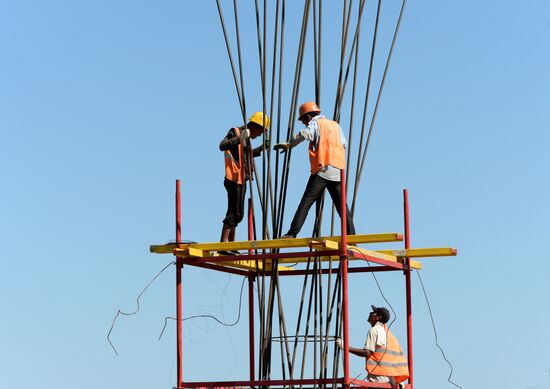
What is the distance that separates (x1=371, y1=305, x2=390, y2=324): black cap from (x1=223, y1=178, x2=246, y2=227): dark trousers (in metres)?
2.40

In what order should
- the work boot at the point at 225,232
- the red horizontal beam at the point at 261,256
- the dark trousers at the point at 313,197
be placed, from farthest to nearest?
the work boot at the point at 225,232 → the dark trousers at the point at 313,197 → the red horizontal beam at the point at 261,256

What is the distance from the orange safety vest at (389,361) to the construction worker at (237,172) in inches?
107

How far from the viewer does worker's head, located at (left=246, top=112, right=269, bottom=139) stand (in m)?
18.2

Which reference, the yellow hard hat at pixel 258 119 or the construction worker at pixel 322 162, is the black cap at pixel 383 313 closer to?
the construction worker at pixel 322 162

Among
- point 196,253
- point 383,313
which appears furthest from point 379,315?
point 196,253

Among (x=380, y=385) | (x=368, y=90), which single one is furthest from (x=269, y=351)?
(x=368, y=90)

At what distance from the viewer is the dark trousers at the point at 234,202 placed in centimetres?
1823

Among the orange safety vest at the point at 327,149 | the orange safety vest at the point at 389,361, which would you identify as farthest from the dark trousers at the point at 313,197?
the orange safety vest at the point at 389,361

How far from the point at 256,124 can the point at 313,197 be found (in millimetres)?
1898

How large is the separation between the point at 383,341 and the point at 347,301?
1.72m

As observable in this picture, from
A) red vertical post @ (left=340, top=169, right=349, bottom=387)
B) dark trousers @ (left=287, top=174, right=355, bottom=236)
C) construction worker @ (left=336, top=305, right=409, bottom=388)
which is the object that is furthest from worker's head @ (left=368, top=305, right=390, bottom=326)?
red vertical post @ (left=340, top=169, right=349, bottom=387)

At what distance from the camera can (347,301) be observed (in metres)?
15.9

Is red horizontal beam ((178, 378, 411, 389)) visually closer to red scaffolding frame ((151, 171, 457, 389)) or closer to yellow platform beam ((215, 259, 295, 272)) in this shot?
red scaffolding frame ((151, 171, 457, 389))

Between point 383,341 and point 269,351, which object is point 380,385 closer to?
point 383,341
